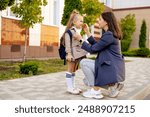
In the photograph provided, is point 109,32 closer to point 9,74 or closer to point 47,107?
point 47,107

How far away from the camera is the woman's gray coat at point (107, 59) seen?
6.87 m

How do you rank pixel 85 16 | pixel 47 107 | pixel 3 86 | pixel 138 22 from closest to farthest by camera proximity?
pixel 47 107
pixel 3 86
pixel 85 16
pixel 138 22

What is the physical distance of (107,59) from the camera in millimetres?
6910

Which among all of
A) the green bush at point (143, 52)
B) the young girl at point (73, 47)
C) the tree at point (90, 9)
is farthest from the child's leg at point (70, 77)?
the green bush at point (143, 52)

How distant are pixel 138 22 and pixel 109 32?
3058 cm

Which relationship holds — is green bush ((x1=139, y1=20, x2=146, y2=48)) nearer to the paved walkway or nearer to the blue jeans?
the paved walkway

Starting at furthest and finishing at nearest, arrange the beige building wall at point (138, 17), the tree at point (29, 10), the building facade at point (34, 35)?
the beige building wall at point (138, 17), the building facade at point (34, 35), the tree at point (29, 10)

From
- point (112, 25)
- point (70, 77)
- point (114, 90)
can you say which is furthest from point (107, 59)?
point (70, 77)

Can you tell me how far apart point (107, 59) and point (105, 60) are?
5 cm

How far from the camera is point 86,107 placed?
5750mm

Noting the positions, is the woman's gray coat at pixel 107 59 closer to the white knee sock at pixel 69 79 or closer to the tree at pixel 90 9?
the white knee sock at pixel 69 79

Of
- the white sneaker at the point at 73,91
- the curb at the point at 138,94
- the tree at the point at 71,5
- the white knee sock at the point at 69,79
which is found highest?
the tree at the point at 71,5

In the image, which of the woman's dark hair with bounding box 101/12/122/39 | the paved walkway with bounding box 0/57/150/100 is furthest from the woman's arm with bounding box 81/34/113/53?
the paved walkway with bounding box 0/57/150/100

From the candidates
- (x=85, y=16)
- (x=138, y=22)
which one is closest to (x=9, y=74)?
(x=85, y=16)
